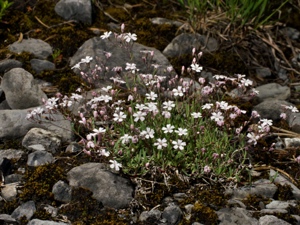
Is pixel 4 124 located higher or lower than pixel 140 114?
lower

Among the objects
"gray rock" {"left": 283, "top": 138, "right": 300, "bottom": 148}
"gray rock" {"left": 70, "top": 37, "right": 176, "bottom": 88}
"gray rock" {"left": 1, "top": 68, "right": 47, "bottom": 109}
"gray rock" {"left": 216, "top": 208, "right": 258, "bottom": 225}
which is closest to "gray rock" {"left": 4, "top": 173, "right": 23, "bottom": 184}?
"gray rock" {"left": 1, "top": 68, "right": 47, "bottom": 109}

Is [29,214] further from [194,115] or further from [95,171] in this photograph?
[194,115]

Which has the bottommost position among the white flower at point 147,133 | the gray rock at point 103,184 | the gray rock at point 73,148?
the gray rock at point 73,148

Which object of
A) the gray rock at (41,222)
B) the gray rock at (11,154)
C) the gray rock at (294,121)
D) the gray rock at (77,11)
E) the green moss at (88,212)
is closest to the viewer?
the gray rock at (41,222)

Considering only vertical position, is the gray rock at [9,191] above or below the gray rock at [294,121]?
below

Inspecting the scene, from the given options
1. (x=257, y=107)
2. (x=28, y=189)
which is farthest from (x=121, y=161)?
(x=257, y=107)

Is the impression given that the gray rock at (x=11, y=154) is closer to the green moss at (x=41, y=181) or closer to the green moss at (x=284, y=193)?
the green moss at (x=41, y=181)

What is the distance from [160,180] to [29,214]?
1.11m

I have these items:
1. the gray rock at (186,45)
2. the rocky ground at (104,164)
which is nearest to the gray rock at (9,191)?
the rocky ground at (104,164)

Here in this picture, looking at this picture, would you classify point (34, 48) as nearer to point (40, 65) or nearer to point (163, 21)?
point (40, 65)

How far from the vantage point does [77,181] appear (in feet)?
13.7

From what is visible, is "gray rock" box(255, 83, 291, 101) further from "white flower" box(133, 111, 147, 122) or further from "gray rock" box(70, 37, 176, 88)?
"white flower" box(133, 111, 147, 122)

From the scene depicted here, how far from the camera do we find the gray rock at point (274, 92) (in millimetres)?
5883

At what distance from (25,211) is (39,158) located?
1.93 feet
